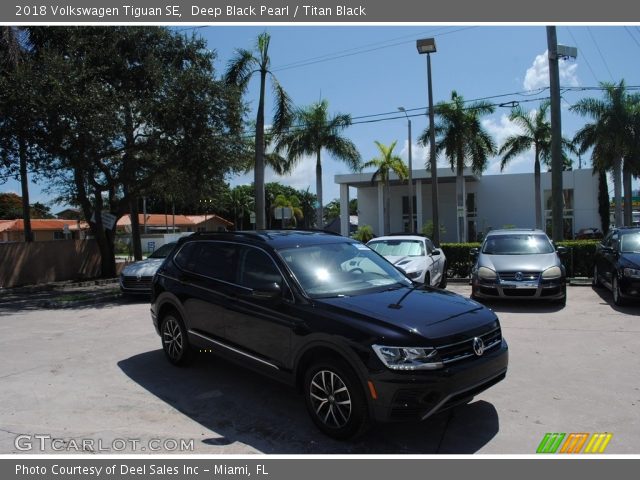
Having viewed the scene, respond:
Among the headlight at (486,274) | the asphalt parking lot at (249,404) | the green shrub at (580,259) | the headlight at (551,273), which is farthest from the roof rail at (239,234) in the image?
the green shrub at (580,259)

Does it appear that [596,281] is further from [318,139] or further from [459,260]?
[318,139]

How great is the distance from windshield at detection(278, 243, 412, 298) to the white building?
33902 mm

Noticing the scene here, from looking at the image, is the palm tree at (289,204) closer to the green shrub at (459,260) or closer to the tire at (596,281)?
the green shrub at (459,260)

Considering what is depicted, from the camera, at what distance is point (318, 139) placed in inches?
1188

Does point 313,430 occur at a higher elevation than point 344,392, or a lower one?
lower

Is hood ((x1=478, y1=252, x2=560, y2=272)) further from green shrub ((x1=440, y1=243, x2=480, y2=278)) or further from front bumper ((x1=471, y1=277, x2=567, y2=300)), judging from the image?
green shrub ((x1=440, y1=243, x2=480, y2=278))

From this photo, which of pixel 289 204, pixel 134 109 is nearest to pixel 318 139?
pixel 134 109

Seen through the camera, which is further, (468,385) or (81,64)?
(81,64)

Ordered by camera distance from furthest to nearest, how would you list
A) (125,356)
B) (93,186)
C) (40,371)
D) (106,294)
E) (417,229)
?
(417,229) → (93,186) → (106,294) → (125,356) → (40,371)

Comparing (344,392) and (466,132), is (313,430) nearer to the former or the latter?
(344,392)

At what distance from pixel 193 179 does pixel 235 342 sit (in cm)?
1308

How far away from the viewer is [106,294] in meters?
15.1

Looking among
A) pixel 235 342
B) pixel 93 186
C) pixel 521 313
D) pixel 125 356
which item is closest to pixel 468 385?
pixel 235 342

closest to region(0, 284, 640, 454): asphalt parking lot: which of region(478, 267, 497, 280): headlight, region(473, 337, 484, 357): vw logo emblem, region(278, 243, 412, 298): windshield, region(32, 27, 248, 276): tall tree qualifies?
region(473, 337, 484, 357): vw logo emblem
